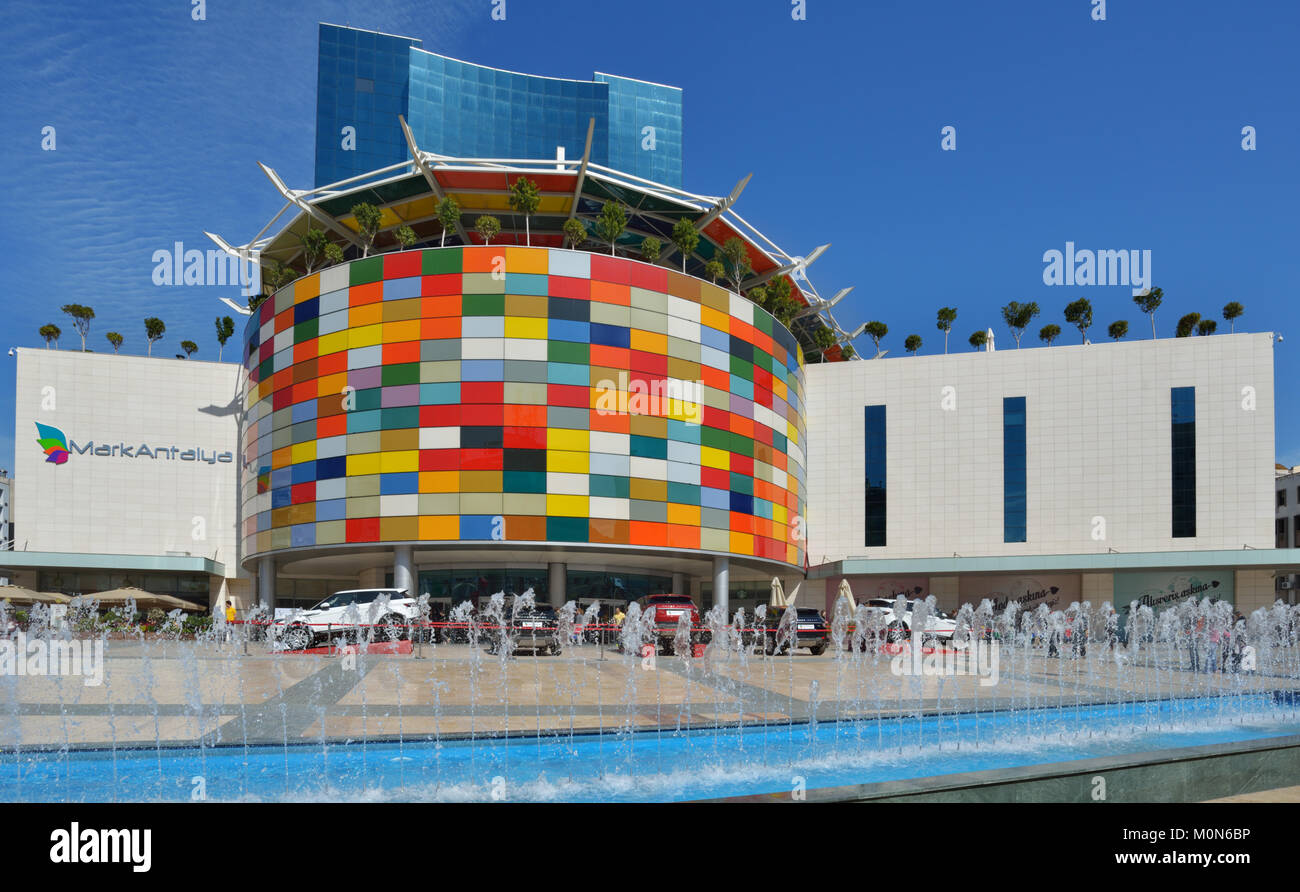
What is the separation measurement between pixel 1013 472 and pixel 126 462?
53340 mm

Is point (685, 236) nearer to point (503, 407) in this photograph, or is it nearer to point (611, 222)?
point (611, 222)

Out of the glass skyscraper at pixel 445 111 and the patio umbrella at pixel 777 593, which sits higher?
the glass skyscraper at pixel 445 111

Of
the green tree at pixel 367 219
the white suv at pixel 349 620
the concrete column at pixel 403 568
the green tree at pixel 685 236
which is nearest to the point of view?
the white suv at pixel 349 620

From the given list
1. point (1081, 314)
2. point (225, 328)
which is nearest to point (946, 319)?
point (1081, 314)

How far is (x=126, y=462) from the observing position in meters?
57.5

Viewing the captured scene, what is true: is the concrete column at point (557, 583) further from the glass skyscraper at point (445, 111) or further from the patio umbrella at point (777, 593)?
the glass skyscraper at point (445, 111)

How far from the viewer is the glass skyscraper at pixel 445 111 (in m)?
84.9

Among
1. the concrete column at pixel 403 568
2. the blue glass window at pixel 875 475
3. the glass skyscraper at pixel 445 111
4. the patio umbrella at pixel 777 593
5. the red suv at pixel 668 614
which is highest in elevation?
the glass skyscraper at pixel 445 111

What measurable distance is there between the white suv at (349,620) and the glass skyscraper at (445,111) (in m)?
57.5

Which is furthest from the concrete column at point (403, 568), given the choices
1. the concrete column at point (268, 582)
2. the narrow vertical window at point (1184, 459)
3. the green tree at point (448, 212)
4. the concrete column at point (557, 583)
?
the narrow vertical window at point (1184, 459)

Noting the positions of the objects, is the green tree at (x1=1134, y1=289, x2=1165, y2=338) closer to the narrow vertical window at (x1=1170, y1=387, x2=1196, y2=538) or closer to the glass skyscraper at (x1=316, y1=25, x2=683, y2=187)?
the narrow vertical window at (x1=1170, y1=387, x2=1196, y2=538)

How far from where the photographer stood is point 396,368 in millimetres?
44812

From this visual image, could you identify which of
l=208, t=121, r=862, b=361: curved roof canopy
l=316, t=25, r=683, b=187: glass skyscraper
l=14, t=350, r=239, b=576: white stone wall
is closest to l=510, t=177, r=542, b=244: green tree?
l=208, t=121, r=862, b=361: curved roof canopy

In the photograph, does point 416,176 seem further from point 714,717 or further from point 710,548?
point 714,717
